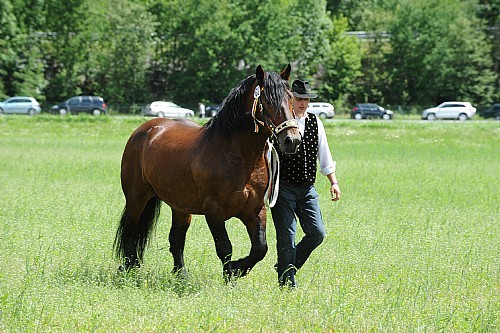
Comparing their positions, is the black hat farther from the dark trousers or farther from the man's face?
the dark trousers

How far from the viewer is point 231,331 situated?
647 centimetres

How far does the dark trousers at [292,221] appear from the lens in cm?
796

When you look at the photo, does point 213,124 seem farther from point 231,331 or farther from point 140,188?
point 231,331

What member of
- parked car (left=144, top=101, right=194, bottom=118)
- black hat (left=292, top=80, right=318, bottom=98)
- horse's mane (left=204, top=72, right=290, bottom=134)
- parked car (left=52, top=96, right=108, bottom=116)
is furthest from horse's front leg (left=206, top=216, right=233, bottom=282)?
parked car (left=52, top=96, right=108, bottom=116)

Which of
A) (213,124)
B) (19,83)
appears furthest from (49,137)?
(213,124)

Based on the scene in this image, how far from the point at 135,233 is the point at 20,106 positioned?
169 feet

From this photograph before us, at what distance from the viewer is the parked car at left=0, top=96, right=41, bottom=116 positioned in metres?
58.0

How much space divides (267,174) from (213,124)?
0.85m

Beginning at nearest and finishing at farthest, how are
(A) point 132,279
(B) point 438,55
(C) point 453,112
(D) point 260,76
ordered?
(D) point 260,76 → (A) point 132,279 → (C) point 453,112 → (B) point 438,55

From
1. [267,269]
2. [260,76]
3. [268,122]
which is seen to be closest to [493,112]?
[267,269]

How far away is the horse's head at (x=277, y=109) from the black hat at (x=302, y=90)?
0.27 metres

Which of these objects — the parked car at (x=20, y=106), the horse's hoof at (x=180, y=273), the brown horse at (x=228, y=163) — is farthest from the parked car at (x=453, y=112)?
the horse's hoof at (x=180, y=273)

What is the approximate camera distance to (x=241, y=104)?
7.83 metres

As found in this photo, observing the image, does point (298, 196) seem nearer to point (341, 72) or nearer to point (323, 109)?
point (323, 109)
